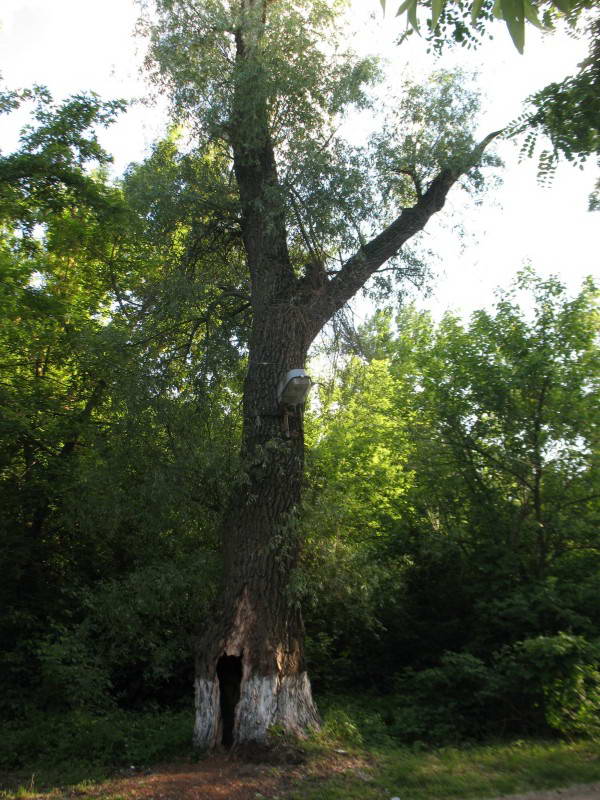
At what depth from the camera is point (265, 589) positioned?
8.95 m

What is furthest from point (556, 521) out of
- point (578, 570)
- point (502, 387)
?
point (502, 387)

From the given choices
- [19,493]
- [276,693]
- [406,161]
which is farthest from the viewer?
[19,493]

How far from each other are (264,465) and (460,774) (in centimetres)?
424

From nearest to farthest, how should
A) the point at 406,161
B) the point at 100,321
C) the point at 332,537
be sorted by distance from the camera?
the point at 332,537, the point at 406,161, the point at 100,321

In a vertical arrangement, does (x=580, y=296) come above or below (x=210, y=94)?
below

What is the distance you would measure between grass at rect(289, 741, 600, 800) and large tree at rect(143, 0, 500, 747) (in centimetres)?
116

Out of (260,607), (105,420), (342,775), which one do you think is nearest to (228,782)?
(342,775)

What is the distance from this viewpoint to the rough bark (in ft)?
28.4

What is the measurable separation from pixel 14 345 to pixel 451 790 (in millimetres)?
11774

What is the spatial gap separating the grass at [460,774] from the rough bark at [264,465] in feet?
3.74

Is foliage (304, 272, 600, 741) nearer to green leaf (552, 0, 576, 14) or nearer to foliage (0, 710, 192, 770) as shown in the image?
foliage (0, 710, 192, 770)

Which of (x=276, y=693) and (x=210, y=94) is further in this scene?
(x=210, y=94)

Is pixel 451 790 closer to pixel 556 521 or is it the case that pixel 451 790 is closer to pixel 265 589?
pixel 265 589

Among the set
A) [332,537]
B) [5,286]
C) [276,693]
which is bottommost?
[276,693]
